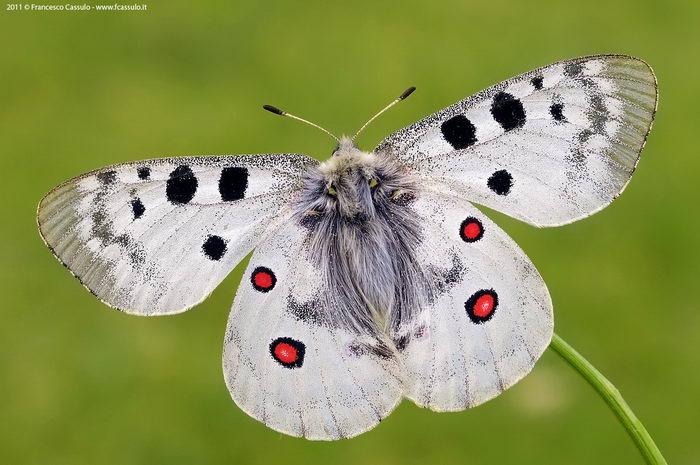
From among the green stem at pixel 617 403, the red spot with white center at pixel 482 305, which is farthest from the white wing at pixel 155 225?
the green stem at pixel 617 403

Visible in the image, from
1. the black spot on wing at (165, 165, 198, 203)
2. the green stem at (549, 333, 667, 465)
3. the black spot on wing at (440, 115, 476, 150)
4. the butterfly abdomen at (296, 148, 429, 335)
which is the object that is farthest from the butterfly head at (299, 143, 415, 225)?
the green stem at (549, 333, 667, 465)

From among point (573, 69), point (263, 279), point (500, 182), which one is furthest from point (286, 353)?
point (573, 69)

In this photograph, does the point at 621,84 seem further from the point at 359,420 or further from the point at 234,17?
the point at 234,17

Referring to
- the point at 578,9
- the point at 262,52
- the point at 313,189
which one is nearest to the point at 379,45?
the point at 262,52

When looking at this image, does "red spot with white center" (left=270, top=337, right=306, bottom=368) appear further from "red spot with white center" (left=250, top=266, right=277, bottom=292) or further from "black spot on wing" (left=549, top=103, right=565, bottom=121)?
"black spot on wing" (left=549, top=103, right=565, bottom=121)

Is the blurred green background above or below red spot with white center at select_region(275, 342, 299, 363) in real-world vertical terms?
above

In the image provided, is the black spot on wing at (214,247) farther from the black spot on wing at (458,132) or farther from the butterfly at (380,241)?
the black spot on wing at (458,132)

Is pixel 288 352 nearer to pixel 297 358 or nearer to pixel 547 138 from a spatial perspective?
pixel 297 358

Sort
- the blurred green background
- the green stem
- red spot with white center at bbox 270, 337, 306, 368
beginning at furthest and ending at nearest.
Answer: the blurred green background, red spot with white center at bbox 270, 337, 306, 368, the green stem

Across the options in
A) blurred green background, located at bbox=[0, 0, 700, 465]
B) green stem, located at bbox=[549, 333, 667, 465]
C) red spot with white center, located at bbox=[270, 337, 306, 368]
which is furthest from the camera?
blurred green background, located at bbox=[0, 0, 700, 465]
